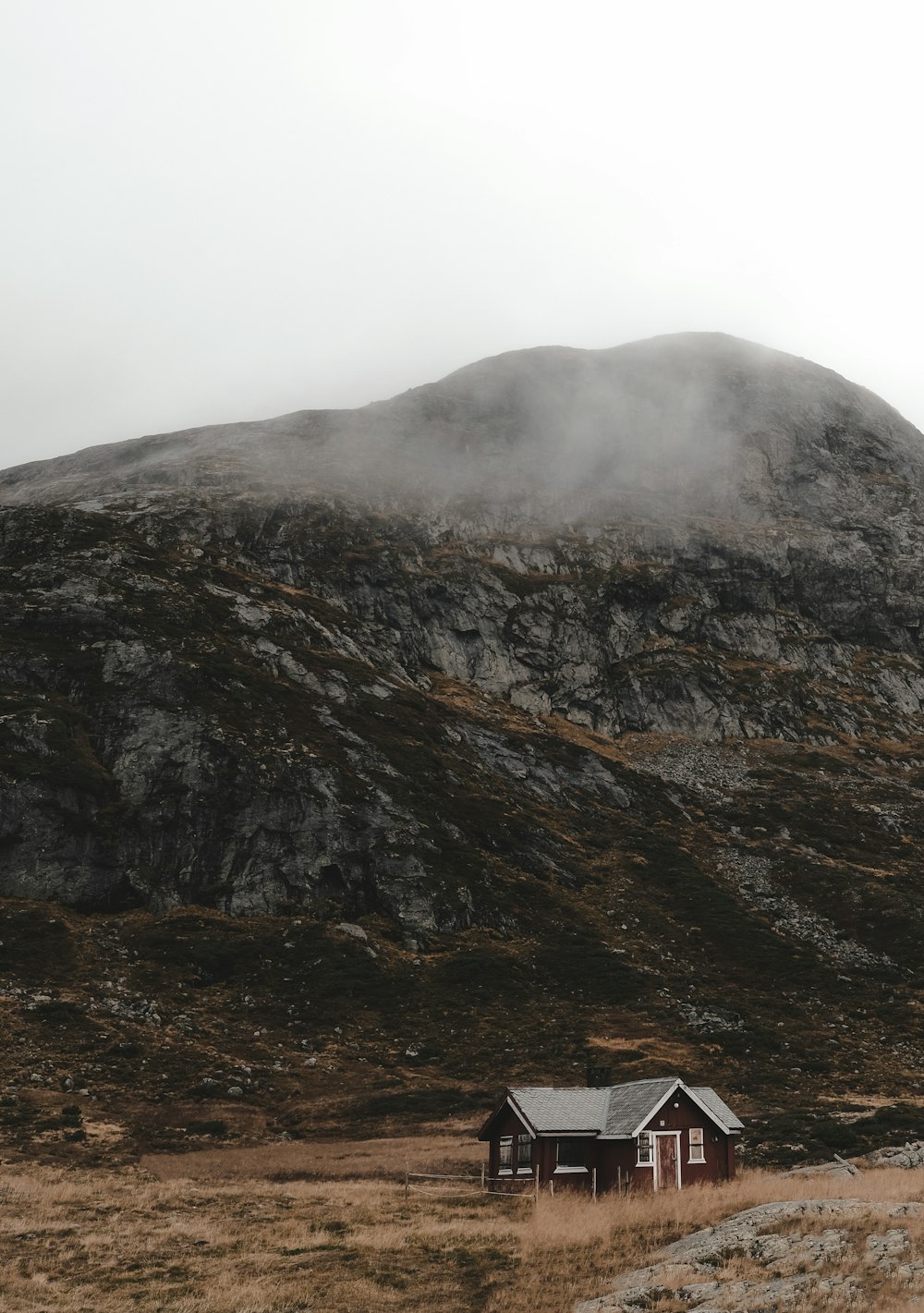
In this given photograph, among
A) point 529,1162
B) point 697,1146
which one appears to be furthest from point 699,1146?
point 529,1162

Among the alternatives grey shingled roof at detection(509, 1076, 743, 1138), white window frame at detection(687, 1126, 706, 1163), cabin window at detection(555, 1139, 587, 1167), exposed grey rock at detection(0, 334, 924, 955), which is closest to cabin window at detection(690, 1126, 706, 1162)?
white window frame at detection(687, 1126, 706, 1163)

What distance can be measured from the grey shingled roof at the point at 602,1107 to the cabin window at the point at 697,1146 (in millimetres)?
986

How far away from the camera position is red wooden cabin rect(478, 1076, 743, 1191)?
33969 mm

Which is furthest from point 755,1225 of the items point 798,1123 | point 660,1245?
point 798,1123

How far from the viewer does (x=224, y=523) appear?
133m

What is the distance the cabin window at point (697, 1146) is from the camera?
34719mm

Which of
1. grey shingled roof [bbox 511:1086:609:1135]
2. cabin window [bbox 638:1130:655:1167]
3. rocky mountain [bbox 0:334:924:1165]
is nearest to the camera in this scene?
cabin window [bbox 638:1130:655:1167]

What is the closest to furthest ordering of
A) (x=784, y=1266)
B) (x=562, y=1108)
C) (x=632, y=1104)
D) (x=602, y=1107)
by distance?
1. (x=784, y=1266)
2. (x=632, y=1104)
3. (x=562, y=1108)
4. (x=602, y=1107)

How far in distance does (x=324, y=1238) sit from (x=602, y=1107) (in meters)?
14.3

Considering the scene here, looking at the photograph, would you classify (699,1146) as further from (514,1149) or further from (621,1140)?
(514,1149)

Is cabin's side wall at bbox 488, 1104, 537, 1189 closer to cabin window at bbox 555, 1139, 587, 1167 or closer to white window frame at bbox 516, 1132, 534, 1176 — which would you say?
white window frame at bbox 516, 1132, 534, 1176

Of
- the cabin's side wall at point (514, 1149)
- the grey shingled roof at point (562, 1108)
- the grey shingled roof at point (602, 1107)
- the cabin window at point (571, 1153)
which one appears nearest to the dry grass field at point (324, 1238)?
the cabin's side wall at point (514, 1149)

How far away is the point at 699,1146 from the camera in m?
34.9

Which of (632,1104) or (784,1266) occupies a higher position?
(784,1266)
